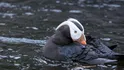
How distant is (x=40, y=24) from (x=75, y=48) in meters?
4.07

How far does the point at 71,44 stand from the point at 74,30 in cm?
33

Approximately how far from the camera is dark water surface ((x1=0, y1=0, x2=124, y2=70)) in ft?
33.4

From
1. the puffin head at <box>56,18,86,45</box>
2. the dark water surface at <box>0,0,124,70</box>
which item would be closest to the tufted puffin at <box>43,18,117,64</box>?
the puffin head at <box>56,18,86,45</box>

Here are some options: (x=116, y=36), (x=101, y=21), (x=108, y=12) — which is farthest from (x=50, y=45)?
(x=108, y=12)

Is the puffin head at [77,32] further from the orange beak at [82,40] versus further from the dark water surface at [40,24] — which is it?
the dark water surface at [40,24]

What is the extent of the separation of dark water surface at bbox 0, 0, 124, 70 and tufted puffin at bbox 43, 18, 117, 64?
264mm

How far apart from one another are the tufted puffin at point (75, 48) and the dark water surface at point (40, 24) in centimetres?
26

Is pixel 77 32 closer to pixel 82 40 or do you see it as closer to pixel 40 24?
pixel 82 40

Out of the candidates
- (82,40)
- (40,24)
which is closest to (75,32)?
(82,40)

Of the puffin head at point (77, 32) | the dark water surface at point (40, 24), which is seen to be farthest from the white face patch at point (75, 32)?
the dark water surface at point (40, 24)

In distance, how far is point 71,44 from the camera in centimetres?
1014

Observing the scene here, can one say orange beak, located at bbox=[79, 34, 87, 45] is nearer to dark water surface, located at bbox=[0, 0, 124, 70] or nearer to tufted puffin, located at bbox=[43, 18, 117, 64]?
tufted puffin, located at bbox=[43, 18, 117, 64]

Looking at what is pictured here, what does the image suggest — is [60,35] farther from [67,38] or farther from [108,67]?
[108,67]

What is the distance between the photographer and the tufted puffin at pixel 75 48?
9812 mm
